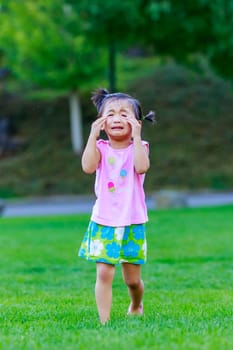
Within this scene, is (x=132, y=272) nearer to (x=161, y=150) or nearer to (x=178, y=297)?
(x=178, y=297)

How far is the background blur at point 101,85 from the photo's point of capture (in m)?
21.7

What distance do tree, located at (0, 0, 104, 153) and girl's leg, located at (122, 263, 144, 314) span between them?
21924 mm

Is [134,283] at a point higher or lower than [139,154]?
lower

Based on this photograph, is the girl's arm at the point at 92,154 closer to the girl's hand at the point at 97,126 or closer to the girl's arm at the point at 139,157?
the girl's hand at the point at 97,126

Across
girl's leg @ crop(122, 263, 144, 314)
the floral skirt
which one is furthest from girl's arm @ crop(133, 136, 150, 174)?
girl's leg @ crop(122, 263, 144, 314)

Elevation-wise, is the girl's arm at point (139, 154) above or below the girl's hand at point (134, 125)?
below

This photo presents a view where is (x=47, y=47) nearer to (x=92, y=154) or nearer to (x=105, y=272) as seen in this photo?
(x=92, y=154)

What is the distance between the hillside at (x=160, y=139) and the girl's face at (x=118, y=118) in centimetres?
2444

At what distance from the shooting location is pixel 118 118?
5992 millimetres

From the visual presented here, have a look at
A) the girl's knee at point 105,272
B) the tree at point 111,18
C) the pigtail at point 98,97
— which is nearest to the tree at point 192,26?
the tree at point 111,18

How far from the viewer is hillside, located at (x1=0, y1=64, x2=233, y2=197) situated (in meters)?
31.0

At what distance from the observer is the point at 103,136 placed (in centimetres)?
2594

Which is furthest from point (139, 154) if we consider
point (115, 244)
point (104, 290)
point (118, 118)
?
point (104, 290)

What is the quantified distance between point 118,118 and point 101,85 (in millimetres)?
25688
